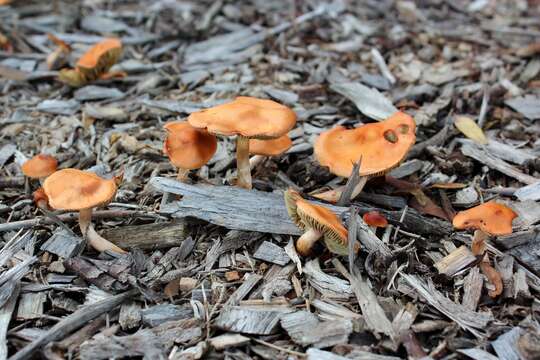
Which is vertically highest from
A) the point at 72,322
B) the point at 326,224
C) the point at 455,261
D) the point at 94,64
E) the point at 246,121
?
the point at 246,121

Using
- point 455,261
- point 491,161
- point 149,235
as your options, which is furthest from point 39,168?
point 491,161

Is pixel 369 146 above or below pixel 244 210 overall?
above

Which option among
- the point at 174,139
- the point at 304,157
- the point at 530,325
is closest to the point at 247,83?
the point at 304,157

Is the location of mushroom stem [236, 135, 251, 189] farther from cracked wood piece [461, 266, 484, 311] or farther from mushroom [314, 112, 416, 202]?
cracked wood piece [461, 266, 484, 311]

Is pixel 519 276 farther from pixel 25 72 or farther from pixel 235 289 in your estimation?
pixel 25 72

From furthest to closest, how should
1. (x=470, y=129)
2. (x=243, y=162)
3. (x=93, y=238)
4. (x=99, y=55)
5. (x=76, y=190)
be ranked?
(x=99, y=55)
(x=470, y=129)
(x=243, y=162)
(x=93, y=238)
(x=76, y=190)

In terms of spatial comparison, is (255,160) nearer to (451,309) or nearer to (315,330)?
(315,330)

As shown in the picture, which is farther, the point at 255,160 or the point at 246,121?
the point at 255,160
